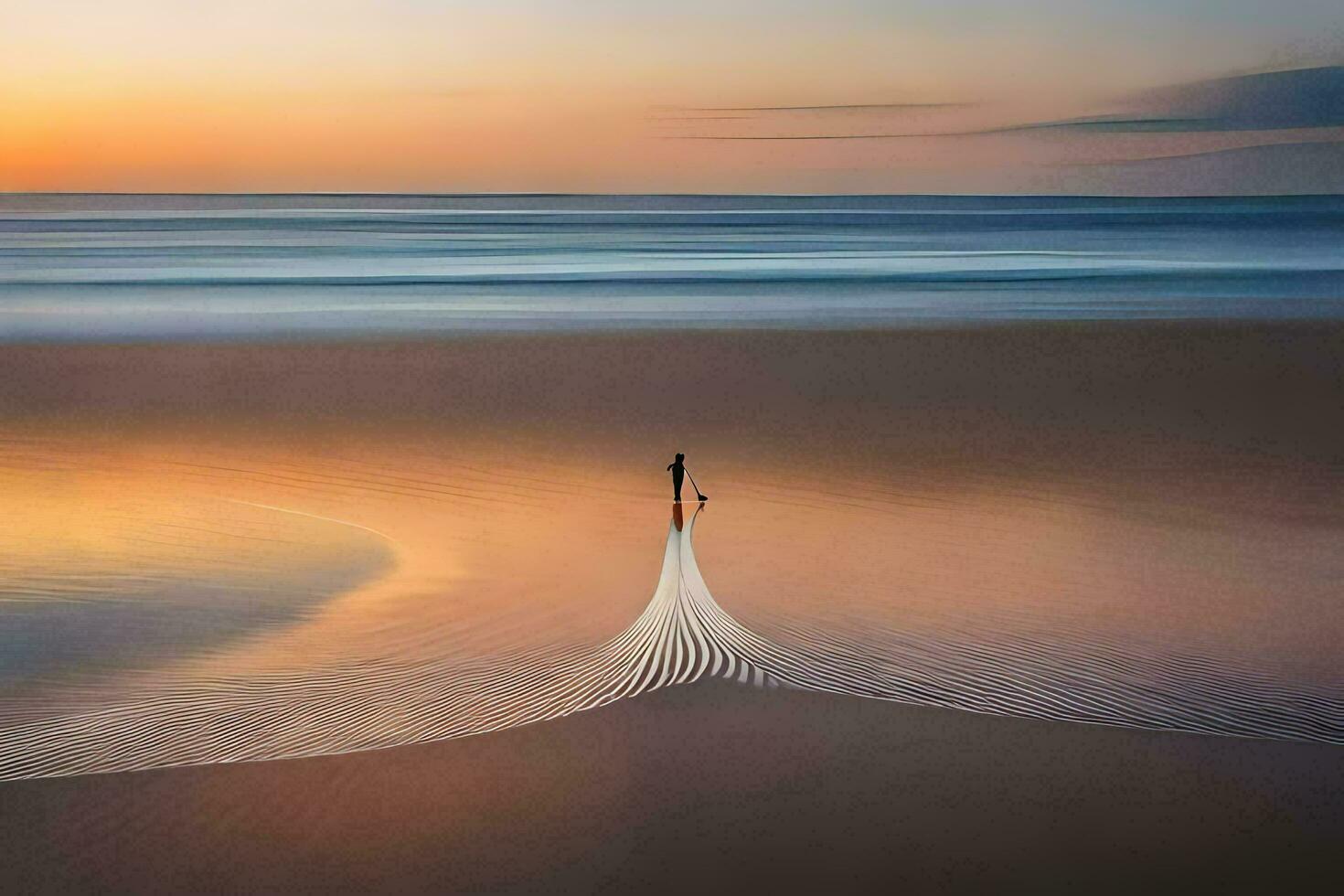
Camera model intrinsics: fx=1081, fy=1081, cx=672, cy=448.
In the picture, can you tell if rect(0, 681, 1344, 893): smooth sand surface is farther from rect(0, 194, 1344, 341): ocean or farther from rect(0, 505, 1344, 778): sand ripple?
rect(0, 194, 1344, 341): ocean

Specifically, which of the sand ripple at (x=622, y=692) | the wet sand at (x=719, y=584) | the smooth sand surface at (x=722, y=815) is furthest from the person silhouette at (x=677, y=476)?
the smooth sand surface at (x=722, y=815)

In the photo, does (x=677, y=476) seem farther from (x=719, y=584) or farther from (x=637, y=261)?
(x=637, y=261)

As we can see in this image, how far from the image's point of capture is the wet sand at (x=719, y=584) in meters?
1.54

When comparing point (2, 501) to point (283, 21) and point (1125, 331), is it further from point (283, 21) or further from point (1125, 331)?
point (1125, 331)

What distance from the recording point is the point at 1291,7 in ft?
7.83

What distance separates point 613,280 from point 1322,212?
163 centimetres

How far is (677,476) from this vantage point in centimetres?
218

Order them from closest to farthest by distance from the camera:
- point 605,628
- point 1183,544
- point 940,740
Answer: point 940,740 → point 605,628 → point 1183,544

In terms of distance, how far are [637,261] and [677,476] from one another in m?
0.56

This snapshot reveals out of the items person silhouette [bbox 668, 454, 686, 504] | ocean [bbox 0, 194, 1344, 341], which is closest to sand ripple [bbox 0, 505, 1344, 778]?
person silhouette [bbox 668, 454, 686, 504]

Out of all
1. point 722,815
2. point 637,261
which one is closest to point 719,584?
point 722,815

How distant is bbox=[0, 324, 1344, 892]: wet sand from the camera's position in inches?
60.6

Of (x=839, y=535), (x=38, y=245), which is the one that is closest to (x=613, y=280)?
(x=839, y=535)

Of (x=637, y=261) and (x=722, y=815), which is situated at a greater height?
(x=637, y=261)
